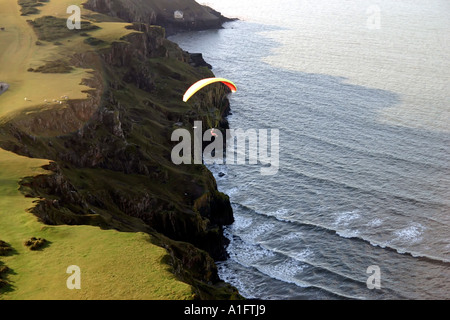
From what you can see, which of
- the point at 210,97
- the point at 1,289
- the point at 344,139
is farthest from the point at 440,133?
the point at 1,289

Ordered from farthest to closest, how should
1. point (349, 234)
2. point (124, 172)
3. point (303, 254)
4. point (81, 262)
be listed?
point (349, 234) → point (124, 172) → point (303, 254) → point (81, 262)

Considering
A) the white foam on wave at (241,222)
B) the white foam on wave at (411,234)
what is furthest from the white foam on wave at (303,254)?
the white foam on wave at (411,234)

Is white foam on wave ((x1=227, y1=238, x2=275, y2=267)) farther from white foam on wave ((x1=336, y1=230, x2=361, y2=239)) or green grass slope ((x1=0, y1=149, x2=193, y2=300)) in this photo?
green grass slope ((x1=0, y1=149, x2=193, y2=300))

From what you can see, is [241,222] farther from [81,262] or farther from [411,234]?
[81,262]

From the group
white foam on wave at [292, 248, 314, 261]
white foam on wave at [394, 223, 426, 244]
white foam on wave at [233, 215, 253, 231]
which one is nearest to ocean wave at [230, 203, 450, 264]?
white foam on wave at [394, 223, 426, 244]

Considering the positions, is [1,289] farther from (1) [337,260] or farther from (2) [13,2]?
(2) [13,2]

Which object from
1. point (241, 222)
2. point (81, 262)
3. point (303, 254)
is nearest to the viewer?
point (81, 262)

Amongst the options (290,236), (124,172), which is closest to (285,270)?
(290,236)

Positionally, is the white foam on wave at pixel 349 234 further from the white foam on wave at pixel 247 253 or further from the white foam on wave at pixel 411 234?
the white foam on wave at pixel 247 253
